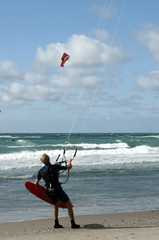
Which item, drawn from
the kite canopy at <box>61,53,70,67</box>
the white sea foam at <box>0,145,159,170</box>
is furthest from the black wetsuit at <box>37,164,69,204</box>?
the white sea foam at <box>0,145,159,170</box>

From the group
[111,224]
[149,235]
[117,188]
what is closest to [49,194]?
[111,224]

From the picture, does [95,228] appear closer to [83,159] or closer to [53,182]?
[53,182]

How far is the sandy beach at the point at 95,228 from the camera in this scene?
18.7 ft

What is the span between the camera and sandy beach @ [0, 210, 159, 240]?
5.69 meters

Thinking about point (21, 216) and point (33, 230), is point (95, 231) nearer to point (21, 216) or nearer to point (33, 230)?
point (33, 230)

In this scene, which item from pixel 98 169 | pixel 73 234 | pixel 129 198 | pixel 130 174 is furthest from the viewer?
pixel 98 169

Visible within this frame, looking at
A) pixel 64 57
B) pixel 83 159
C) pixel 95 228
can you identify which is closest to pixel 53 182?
pixel 95 228

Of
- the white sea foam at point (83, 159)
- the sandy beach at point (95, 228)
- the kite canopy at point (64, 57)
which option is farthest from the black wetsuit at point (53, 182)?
the white sea foam at point (83, 159)

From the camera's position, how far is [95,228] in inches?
256

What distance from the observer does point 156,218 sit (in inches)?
286

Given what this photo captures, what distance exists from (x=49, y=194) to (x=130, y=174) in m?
Answer: 8.37

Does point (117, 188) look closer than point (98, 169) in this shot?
Yes

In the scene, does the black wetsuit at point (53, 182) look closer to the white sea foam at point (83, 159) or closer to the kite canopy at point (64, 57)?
the kite canopy at point (64, 57)

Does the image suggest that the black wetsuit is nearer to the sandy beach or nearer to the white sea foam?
the sandy beach
